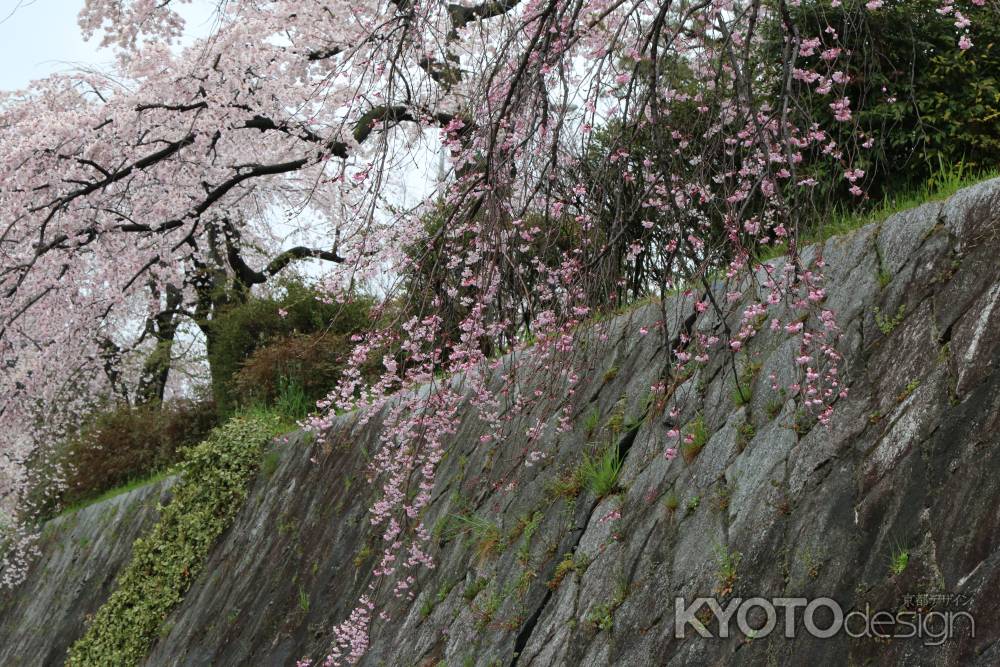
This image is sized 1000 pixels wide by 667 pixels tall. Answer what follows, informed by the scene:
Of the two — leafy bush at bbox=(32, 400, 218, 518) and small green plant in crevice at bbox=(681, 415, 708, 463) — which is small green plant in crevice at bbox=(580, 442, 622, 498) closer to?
small green plant in crevice at bbox=(681, 415, 708, 463)

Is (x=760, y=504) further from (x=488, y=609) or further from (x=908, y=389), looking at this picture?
(x=488, y=609)

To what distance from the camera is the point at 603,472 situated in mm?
5957

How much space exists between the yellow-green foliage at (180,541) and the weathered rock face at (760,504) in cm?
330

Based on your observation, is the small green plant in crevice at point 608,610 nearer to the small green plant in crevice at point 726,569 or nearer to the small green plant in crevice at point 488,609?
the small green plant in crevice at point 726,569

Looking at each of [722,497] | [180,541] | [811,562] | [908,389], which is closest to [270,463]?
[180,541]

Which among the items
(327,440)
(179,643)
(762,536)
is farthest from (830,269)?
(179,643)

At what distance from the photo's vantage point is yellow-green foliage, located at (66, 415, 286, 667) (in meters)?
11.2

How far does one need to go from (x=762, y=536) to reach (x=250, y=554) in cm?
702

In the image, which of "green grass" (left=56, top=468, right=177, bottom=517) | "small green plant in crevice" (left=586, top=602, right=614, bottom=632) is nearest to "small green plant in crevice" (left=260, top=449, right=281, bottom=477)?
"green grass" (left=56, top=468, right=177, bottom=517)

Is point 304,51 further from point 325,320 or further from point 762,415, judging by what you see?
point 762,415

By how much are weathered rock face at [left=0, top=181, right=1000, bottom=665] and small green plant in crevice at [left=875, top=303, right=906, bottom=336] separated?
0.06 ft

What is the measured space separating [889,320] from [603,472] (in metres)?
1.99

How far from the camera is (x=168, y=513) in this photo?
11.9m

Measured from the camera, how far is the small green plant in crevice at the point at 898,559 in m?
3.88
